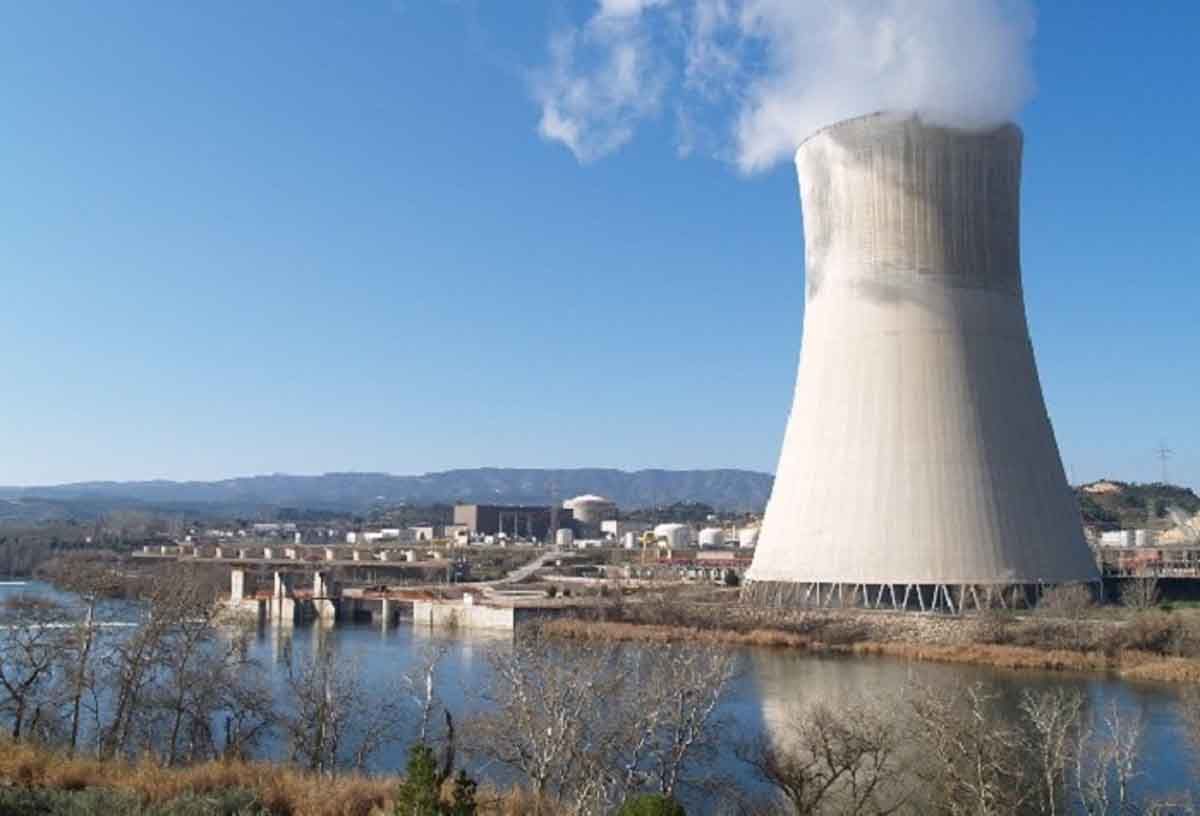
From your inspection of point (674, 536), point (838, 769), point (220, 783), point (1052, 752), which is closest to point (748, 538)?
point (674, 536)

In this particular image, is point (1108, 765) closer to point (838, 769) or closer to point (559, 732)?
point (838, 769)

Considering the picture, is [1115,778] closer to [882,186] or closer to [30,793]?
[30,793]

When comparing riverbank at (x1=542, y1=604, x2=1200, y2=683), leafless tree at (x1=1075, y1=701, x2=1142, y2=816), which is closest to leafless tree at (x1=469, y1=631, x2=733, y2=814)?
leafless tree at (x1=1075, y1=701, x2=1142, y2=816)

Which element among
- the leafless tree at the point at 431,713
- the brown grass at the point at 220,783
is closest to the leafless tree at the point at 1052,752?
the brown grass at the point at 220,783

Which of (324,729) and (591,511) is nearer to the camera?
(324,729)

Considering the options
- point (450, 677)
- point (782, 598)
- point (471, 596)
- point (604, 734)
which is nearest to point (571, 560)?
point (471, 596)

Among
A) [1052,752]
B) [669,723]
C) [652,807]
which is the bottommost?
[1052,752]
